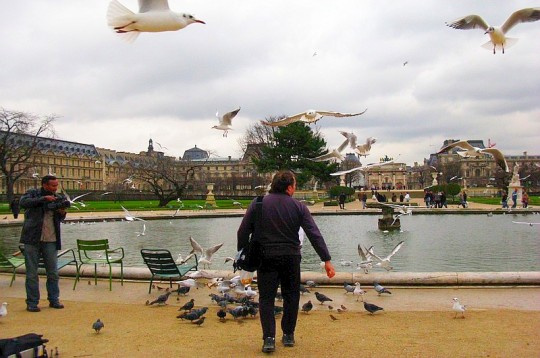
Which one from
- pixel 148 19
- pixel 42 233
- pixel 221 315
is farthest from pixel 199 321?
pixel 148 19

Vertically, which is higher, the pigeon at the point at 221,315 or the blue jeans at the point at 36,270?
the blue jeans at the point at 36,270

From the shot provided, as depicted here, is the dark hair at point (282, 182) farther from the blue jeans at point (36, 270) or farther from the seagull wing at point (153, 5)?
the blue jeans at point (36, 270)

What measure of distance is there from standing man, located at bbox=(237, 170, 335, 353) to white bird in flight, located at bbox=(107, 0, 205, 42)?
1939 millimetres

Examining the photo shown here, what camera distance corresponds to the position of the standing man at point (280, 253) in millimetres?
4992

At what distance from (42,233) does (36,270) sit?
18.9 inches

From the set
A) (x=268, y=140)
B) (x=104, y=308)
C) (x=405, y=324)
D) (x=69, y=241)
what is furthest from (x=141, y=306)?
(x=268, y=140)

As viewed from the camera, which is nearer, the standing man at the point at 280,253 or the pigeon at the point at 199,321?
the standing man at the point at 280,253

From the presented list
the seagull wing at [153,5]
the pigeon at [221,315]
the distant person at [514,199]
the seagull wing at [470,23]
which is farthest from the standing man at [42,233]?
the distant person at [514,199]

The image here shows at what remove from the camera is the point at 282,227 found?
5.05m

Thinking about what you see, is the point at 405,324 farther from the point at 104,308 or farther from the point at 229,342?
the point at 104,308

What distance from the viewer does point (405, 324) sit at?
237 inches

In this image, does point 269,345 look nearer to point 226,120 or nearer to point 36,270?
point 36,270

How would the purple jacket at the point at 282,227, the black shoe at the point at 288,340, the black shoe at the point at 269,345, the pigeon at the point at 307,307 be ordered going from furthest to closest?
the pigeon at the point at 307,307
the black shoe at the point at 288,340
the purple jacket at the point at 282,227
the black shoe at the point at 269,345

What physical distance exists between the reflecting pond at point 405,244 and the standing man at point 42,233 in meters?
4.89
